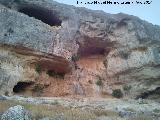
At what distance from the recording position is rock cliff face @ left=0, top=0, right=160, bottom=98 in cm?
2362

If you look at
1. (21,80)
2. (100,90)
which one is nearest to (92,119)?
(21,80)

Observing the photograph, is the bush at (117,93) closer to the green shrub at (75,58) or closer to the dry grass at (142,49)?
the dry grass at (142,49)

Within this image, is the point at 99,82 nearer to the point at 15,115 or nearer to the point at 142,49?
the point at 142,49

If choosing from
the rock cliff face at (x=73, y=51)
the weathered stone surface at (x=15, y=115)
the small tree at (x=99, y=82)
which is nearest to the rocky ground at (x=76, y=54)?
the rock cliff face at (x=73, y=51)

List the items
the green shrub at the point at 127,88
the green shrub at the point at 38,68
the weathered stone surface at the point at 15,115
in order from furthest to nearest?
the green shrub at the point at 127,88 → the green shrub at the point at 38,68 → the weathered stone surface at the point at 15,115

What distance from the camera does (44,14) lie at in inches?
1081

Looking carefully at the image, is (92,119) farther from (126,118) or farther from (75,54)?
(75,54)

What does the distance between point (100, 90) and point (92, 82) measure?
1.02 m

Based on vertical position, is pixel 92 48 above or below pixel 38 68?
above

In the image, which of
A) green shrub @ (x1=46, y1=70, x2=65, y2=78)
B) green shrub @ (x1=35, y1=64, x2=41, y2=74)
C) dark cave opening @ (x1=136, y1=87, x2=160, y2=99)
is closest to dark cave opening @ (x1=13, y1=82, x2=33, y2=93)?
green shrub @ (x1=35, y1=64, x2=41, y2=74)

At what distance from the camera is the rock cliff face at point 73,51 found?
23625 millimetres

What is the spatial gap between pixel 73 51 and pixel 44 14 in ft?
14.1

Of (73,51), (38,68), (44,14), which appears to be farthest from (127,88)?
(44,14)

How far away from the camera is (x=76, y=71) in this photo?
27719 mm
